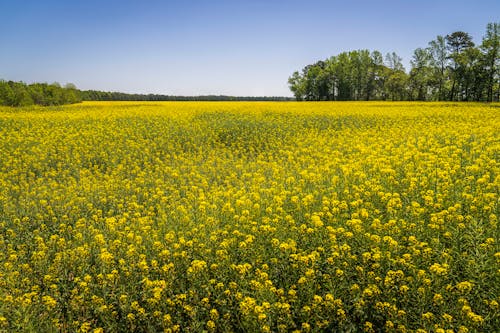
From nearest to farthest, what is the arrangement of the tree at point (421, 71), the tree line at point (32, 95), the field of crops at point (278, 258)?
the field of crops at point (278, 258), the tree line at point (32, 95), the tree at point (421, 71)

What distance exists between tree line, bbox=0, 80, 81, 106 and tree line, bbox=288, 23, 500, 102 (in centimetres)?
4950

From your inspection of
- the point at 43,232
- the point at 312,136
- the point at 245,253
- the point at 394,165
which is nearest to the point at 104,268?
the point at 245,253

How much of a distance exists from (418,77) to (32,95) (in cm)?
6494

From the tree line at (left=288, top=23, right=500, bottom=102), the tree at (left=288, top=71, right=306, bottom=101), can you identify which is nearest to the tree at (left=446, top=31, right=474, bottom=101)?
the tree line at (left=288, top=23, right=500, bottom=102)

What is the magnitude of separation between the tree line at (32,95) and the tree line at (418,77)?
162ft

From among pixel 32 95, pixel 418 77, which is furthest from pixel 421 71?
pixel 32 95

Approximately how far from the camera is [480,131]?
42.8ft

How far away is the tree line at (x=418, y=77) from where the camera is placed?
52.0 meters

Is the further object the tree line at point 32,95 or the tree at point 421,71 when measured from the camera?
the tree at point 421,71

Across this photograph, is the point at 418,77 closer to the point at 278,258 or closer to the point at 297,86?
the point at 297,86

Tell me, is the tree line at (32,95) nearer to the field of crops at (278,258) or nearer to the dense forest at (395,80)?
the dense forest at (395,80)

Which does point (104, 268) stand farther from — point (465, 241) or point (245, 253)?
point (465, 241)

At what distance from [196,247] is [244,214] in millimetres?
1269

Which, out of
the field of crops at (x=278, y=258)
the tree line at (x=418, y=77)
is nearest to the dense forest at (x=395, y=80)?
the tree line at (x=418, y=77)
